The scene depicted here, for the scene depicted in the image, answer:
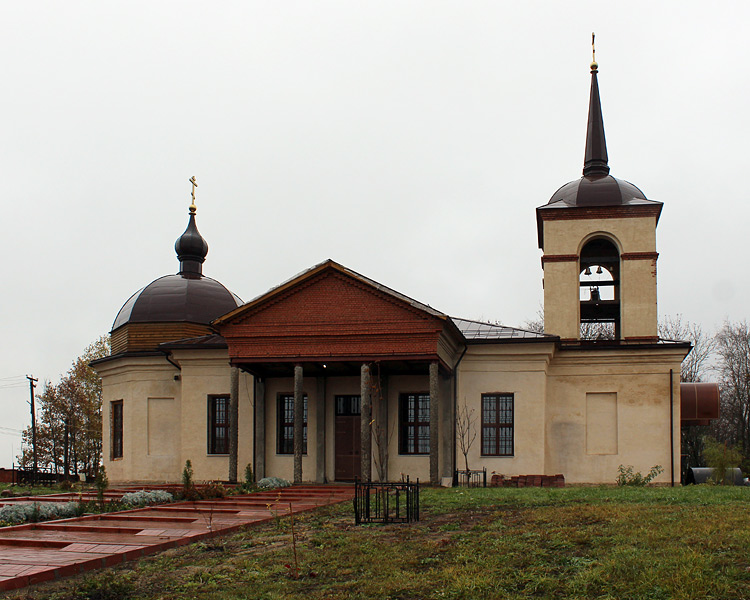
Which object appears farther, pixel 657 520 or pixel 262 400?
pixel 262 400

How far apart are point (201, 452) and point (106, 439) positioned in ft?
16.5

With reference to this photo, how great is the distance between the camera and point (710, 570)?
8375mm

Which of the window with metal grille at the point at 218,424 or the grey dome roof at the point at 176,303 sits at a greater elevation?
the grey dome roof at the point at 176,303

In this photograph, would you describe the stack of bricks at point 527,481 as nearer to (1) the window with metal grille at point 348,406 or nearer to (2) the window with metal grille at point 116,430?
(1) the window with metal grille at point 348,406

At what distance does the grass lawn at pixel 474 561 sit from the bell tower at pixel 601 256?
13136 mm

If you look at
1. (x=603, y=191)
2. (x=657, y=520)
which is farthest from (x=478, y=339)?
(x=657, y=520)

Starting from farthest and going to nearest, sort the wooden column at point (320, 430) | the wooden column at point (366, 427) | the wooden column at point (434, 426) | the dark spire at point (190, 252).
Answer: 1. the dark spire at point (190, 252)
2. the wooden column at point (320, 430)
3. the wooden column at point (434, 426)
4. the wooden column at point (366, 427)

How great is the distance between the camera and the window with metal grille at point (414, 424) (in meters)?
25.5

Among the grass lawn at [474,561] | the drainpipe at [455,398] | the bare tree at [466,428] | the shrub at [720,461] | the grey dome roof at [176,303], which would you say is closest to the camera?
the grass lawn at [474,561]

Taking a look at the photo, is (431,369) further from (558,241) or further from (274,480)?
(558,241)

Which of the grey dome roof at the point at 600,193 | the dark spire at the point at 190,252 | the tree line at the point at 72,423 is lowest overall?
the tree line at the point at 72,423

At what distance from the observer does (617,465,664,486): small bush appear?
74.2ft

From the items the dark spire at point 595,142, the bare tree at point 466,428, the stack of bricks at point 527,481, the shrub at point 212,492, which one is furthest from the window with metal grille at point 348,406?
the dark spire at point 595,142

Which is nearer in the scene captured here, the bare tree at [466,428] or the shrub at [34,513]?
the shrub at [34,513]
